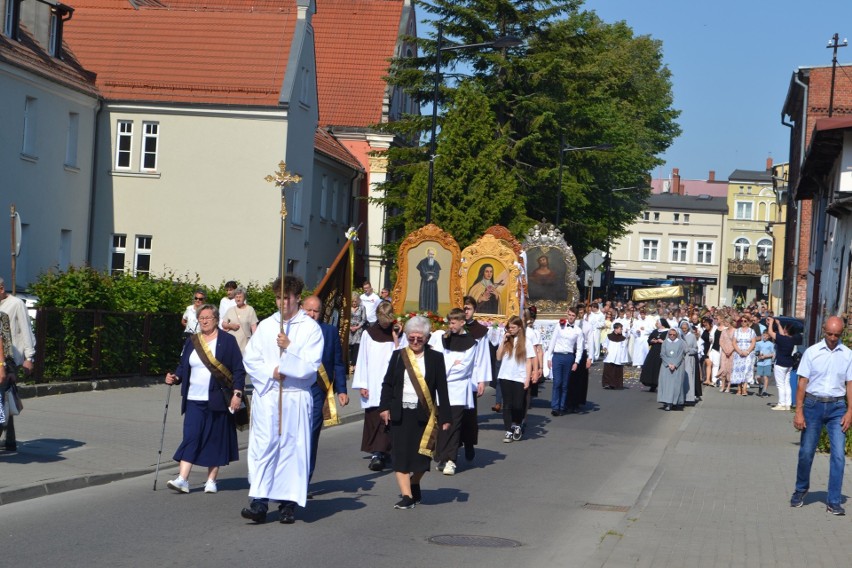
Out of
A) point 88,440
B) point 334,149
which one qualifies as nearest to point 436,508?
point 88,440

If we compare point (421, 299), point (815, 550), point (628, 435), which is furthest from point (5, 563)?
point (421, 299)

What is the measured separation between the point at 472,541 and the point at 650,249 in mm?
115329

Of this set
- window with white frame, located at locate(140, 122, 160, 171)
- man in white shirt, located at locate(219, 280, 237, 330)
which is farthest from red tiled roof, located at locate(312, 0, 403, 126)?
man in white shirt, located at locate(219, 280, 237, 330)

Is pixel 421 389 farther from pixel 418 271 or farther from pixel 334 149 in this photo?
pixel 334 149

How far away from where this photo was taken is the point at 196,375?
11.2 meters

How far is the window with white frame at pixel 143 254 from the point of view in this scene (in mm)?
39969

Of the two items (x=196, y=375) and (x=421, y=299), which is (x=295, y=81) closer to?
(x=421, y=299)

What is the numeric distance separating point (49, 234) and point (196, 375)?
25581 millimetres

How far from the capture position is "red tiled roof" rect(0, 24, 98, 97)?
31.5 m

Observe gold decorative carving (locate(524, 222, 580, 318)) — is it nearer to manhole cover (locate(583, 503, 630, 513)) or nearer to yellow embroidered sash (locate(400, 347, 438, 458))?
manhole cover (locate(583, 503, 630, 513))

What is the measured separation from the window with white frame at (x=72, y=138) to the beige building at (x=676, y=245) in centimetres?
8846

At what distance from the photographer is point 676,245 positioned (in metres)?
123

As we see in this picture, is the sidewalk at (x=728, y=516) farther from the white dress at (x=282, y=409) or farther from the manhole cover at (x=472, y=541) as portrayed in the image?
the white dress at (x=282, y=409)

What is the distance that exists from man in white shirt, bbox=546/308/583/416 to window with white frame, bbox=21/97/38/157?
658 inches
